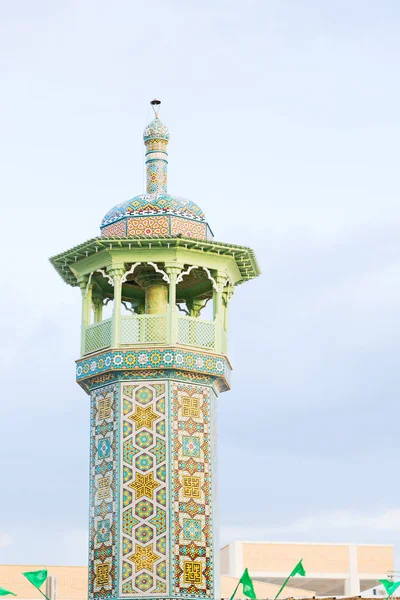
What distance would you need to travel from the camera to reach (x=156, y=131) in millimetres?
25062

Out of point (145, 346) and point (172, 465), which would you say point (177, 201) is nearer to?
point (145, 346)

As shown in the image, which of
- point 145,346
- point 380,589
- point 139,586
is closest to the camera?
point 139,586

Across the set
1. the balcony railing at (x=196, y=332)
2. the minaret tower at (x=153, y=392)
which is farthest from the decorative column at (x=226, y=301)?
the balcony railing at (x=196, y=332)

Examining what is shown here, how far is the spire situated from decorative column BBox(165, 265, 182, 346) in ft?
7.24

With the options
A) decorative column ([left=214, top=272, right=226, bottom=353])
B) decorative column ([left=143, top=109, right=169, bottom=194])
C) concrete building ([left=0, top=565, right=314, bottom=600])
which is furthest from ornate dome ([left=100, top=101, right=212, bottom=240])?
concrete building ([left=0, top=565, right=314, bottom=600])

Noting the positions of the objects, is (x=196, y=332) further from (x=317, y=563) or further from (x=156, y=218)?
(x=317, y=563)

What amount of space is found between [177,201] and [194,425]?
4.35 meters

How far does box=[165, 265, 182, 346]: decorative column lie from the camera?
22812mm

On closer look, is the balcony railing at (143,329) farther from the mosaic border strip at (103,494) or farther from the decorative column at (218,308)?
the decorative column at (218,308)

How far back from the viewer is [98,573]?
2188cm

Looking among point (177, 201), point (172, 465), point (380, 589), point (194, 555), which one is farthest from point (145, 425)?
point (380, 589)

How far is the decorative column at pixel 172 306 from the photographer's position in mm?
22812

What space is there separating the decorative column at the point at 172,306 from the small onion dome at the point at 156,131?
3172 millimetres

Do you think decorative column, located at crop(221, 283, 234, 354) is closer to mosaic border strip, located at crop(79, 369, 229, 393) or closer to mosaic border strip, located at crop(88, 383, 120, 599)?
mosaic border strip, located at crop(79, 369, 229, 393)
